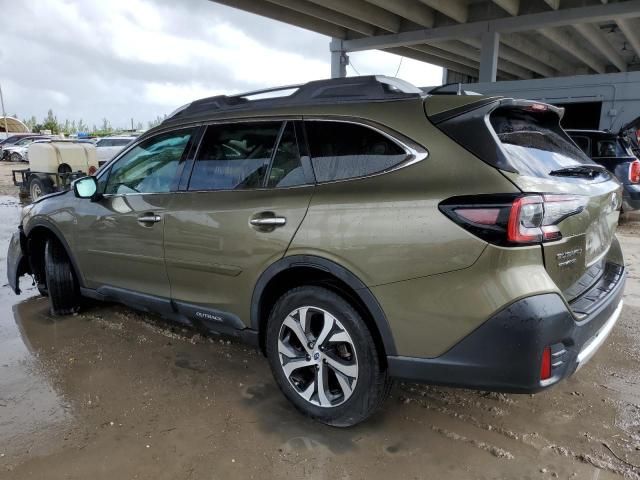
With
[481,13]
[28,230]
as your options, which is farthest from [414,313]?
[481,13]

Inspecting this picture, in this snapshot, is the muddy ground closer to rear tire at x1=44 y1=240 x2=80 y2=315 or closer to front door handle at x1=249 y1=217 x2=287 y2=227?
rear tire at x1=44 y1=240 x2=80 y2=315

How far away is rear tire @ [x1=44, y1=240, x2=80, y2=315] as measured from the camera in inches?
165

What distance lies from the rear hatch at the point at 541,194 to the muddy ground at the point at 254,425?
33.1 inches

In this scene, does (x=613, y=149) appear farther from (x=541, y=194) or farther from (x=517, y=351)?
(x=517, y=351)

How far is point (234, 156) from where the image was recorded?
119 inches

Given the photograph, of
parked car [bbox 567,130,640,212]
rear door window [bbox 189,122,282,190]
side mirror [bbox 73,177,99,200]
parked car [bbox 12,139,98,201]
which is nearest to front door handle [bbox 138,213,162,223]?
rear door window [bbox 189,122,282,190]

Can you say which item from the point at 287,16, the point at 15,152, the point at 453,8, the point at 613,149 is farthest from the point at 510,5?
the point at 15,152

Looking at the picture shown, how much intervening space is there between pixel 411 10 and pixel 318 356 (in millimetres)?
19049

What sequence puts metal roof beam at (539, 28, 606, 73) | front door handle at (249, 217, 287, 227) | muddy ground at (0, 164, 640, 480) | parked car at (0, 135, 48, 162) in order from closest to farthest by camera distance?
muddy ground at (0, 164, 640, 480) → front door handle at (249, 217, 287, 227) → metal roof beam at (539, 28, 606, 73) → parked car at (0, 135, 48, 162)

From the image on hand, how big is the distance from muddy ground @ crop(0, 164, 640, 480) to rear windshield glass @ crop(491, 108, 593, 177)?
4.63ft

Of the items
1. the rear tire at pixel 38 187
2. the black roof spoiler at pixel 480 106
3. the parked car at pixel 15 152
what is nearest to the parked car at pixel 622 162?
the black roof spoiler at pixel 480 106

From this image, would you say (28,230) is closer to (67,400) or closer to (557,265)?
(67,400)

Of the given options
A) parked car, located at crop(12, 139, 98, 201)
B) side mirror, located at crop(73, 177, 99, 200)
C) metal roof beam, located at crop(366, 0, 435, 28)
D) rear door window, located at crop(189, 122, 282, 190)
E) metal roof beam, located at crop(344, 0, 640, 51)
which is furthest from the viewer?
metal roof beam, located at crop(366, 0, 435, 28)

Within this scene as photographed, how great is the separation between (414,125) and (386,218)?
48 centimetres
